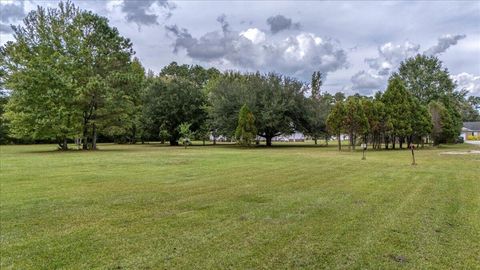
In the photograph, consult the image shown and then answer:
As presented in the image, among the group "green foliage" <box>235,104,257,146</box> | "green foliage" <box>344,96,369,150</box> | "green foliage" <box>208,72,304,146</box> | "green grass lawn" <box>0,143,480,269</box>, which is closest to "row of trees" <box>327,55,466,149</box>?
"green foliage" <box>344,96,369,150</box>

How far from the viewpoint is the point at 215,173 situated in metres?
11.0

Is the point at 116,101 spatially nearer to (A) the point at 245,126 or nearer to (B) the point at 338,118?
(A) the point at 245,126

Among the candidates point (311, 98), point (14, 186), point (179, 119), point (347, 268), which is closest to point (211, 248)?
point (347, 268)

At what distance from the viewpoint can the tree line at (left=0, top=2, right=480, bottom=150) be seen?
25.0m

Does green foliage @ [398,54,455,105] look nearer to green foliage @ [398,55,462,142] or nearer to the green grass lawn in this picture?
green foliage @ [398,55,462,142]

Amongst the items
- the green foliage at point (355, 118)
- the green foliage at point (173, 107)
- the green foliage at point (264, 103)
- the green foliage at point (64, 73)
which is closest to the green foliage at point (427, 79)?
the green foliage at point (264, 103)

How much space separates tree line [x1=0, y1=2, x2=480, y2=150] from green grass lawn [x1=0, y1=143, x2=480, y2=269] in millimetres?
17793

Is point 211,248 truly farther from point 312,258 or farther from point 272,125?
point 272,125

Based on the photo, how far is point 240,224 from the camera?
5.09 meters

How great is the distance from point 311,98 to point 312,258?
99.5ft

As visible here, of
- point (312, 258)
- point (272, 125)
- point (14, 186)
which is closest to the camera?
point (312, 258)

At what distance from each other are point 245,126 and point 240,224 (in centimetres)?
2577

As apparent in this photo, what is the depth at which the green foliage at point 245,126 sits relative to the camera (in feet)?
100

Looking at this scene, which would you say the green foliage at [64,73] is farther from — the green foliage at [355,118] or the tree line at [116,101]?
the green foliage at [355,118]
